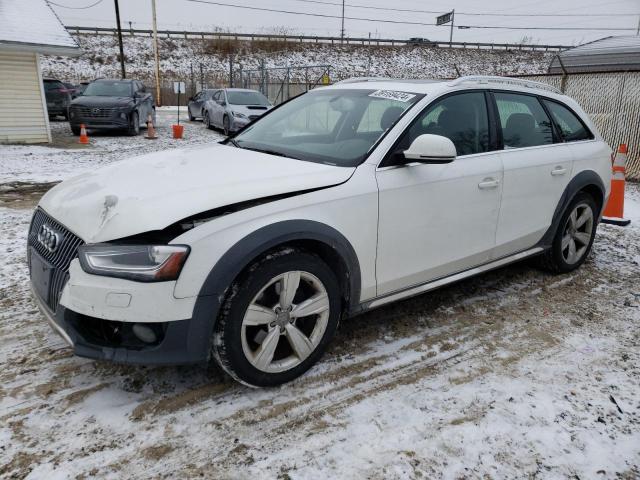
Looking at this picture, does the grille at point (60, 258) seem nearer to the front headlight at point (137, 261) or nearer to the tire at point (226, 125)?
the front headlight at point (137, 261)

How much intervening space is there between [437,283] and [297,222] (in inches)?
49.3

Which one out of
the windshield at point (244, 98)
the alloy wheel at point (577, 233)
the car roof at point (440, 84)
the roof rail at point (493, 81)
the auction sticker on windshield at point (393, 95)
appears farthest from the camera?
the windshield at point (244, 98)

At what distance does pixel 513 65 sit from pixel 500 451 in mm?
60586

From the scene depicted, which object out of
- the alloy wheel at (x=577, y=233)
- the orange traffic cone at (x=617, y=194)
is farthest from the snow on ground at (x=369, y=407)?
the orange traffic cone at (x=617, y=194)

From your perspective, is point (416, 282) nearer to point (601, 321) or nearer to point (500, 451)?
point (500, 451)

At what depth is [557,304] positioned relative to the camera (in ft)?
13.2

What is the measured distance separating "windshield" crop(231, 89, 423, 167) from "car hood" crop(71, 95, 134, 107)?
12193 mm

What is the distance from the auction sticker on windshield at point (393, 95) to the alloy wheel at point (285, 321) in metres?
1.42

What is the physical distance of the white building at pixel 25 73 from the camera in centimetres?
1315

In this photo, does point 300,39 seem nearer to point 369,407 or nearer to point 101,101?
point 101,101

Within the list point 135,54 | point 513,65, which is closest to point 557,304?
point 135,54

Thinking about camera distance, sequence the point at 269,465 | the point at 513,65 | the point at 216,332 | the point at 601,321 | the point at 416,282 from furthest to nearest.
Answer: the point at 513,65 < the point at 601,321 < the point at 416,282 < the point at 216,332 < the point at 269,465

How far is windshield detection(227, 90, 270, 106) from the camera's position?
632 inches

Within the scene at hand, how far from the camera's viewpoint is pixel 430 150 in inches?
115
